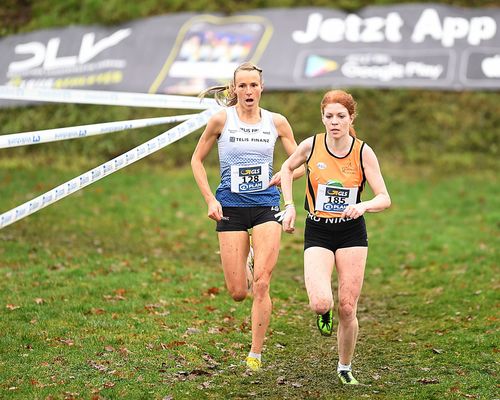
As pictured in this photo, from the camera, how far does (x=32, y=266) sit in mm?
12914

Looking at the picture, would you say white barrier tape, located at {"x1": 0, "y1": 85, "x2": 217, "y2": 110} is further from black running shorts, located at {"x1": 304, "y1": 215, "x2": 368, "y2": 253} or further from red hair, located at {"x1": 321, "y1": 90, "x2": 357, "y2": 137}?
black running shorts, located at {"x1": 304, "y1": 215, "x2": 368, "y2": 253}

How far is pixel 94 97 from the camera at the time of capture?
9648mm

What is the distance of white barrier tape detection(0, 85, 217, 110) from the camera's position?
9.26 meters

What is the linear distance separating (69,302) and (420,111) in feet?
39.5

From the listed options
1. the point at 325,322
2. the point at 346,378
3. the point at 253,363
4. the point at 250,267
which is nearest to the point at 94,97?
the point at 250,267

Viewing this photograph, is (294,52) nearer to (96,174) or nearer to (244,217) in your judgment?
(96,174)

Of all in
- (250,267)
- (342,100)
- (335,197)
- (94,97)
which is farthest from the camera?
(94,97)

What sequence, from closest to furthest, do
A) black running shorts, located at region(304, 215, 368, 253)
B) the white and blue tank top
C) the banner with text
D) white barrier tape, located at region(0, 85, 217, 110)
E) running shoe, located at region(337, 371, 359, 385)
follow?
black running shorts, located at region(304, 215, 368, 253), running shoe, located at region(337, 371, 359, 385), the white and blue tank top, white barrier tape, located at region(0, 85, 217, 110), the banner with text

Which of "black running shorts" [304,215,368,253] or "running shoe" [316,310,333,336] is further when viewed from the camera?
"running shoe" [316,310,333,336]

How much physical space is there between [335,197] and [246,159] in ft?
3.47

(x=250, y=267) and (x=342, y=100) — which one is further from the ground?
(x=342, y=100)

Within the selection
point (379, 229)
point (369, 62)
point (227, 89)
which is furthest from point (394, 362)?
point (369, 62)

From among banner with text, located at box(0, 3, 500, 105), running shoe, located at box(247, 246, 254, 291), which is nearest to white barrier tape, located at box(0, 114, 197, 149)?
running shoe, located at box(247, 246, 254, 291)

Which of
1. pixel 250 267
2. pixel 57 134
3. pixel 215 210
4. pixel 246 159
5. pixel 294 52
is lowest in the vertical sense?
pixel 294 52
